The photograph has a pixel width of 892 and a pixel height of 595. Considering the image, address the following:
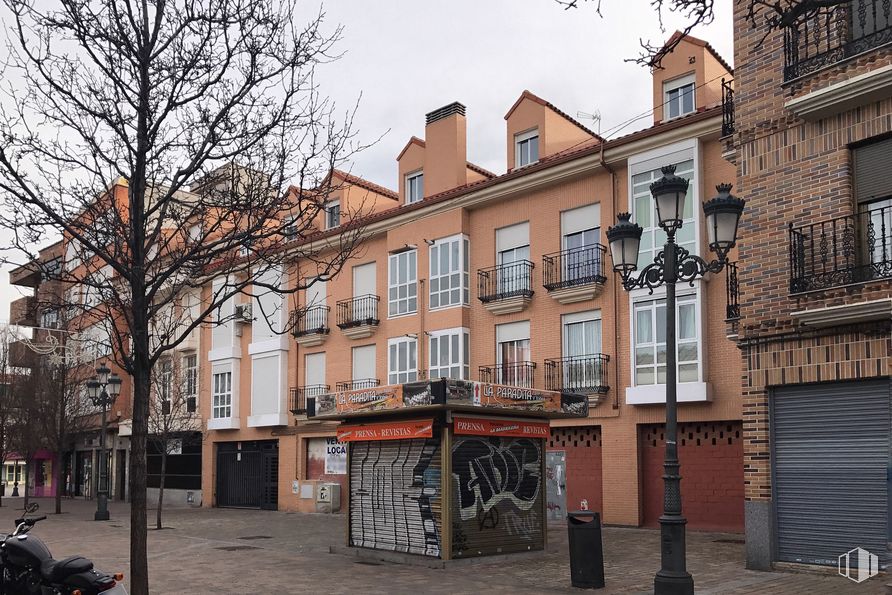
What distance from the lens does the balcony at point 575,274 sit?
23578 millimetres

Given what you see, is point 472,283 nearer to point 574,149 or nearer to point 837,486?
point 574,149

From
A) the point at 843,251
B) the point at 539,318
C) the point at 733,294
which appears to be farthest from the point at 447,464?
the point at 539,318

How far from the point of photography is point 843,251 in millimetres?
12633

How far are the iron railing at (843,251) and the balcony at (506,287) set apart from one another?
40.4 feet

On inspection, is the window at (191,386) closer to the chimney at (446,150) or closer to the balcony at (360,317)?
the balcony at (360,317)

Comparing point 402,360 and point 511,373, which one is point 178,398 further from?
A: point 511,373

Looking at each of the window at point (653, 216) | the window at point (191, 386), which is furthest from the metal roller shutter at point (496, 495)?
the window at point (191, 386)

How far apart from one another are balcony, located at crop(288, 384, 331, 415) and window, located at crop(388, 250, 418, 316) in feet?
14.6

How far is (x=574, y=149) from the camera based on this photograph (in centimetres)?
2648

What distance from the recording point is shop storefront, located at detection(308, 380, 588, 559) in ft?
48.1

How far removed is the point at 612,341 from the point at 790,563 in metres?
10.5

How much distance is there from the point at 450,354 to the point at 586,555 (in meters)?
14.8

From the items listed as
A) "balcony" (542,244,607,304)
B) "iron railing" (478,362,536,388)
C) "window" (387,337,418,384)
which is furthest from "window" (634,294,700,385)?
Result: "window" (387,337,418,384)

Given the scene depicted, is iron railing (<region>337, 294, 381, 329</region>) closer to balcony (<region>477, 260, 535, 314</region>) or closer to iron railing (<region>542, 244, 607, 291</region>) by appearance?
balcony (<region>477, 260, 535, 314</region>)
